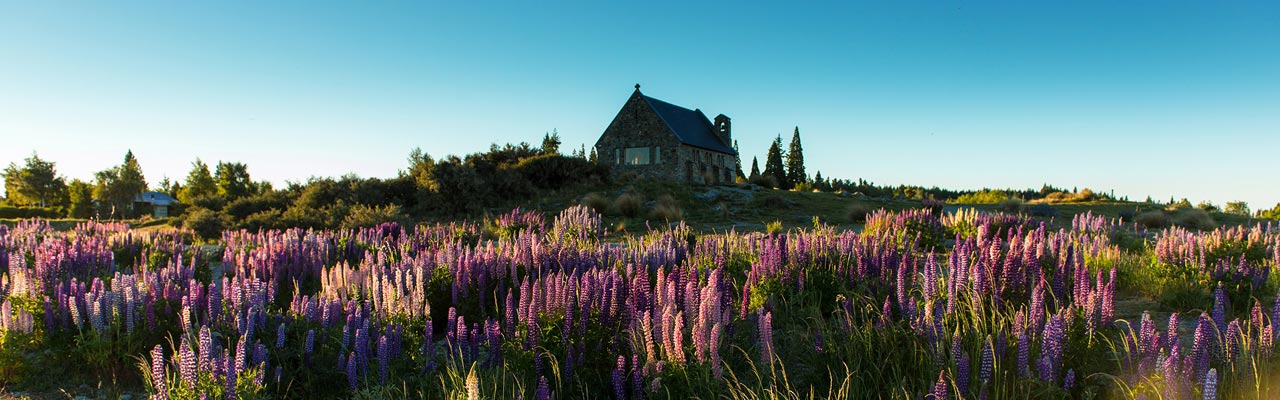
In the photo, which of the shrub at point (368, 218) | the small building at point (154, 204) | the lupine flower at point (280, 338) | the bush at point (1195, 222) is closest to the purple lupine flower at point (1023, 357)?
the lupine flower at point (280, 338)

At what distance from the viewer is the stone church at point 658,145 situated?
42.0 metres

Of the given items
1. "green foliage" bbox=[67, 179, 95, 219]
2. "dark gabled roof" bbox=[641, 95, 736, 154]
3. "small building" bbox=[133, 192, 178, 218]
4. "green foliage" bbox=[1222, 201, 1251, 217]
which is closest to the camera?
"green foliage" bbox=[1222, 201, 1251, 217]

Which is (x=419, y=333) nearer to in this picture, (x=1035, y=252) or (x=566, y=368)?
(x=566, y=368)

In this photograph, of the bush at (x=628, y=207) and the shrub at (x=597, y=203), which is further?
the shrub at (x=597, y=203)

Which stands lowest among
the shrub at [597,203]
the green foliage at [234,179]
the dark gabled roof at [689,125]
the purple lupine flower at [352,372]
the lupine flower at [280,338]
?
the purple lupine flower at [352,372]

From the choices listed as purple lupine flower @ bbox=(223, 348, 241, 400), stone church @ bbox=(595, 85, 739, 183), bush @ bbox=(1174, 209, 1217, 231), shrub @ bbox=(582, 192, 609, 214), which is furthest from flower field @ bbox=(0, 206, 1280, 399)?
stone church @ bbox=(595, 85, 739, 183)

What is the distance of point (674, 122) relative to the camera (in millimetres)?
44250

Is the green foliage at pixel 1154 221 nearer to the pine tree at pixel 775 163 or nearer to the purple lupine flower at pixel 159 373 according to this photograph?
the purple lupine flower at pixel 159 373

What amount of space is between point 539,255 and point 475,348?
2.43 m

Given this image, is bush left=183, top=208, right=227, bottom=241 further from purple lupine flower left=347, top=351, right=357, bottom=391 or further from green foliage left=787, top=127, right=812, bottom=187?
green foliage left=787, top=127, right=812, bottom=187

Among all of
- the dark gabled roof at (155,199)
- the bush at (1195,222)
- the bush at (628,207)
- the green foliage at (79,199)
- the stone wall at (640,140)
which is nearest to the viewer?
the bush at (1195,222)

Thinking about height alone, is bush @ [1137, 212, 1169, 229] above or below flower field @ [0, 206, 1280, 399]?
above

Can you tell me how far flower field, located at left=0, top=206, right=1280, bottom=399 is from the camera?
3068 mm

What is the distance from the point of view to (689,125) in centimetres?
4697
